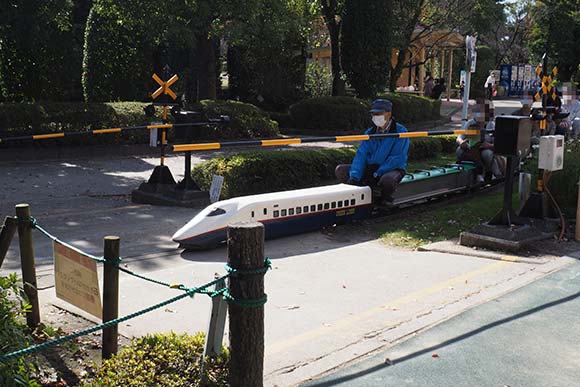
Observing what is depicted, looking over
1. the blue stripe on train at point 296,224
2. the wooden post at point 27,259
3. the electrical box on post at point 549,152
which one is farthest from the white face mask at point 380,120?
the wooden post at point 27,259

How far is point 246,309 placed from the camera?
12.5 ft

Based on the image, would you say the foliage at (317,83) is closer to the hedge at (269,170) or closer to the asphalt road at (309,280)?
the hedge at (269,170)

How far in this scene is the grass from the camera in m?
9.16

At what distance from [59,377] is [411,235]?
563 cm

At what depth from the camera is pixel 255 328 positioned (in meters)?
3.84

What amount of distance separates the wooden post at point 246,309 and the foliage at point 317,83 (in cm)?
2642

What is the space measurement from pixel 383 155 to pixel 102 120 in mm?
10845

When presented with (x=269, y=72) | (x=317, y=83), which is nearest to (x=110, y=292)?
(x=269, y=72)

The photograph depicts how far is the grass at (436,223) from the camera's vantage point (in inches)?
361

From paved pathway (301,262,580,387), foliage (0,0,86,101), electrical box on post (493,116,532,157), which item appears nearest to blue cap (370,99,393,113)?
electrical box on post (493,116,532,157)

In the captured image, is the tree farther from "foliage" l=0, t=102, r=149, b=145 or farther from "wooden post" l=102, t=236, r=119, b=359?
"wooden post" l=102, t=236, r=119, b=359

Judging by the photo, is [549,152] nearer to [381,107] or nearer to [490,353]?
[381,107]

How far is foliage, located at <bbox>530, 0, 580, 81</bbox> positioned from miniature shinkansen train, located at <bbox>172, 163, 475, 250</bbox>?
143ft

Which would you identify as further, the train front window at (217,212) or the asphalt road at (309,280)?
the train front window at (217,212)
